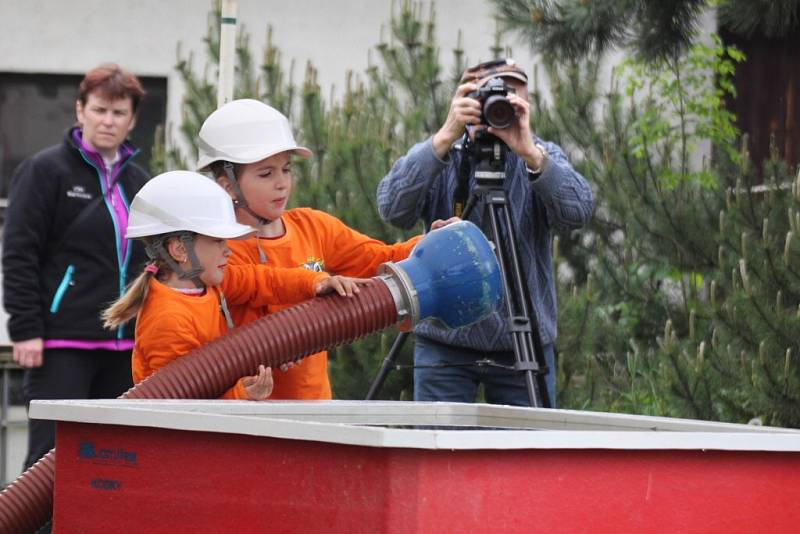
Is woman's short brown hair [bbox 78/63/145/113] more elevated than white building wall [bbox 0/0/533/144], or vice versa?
white building wall [bbox 0/0/533/144]

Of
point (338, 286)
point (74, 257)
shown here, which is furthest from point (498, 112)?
point (74, 257)

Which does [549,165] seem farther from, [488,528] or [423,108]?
[423,108]

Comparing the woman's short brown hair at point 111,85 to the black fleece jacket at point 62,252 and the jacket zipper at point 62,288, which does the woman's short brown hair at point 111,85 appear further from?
the jacket zipper at point 62,288

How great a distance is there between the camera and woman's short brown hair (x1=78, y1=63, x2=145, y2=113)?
4.91 meters

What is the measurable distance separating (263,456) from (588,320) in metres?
4.28

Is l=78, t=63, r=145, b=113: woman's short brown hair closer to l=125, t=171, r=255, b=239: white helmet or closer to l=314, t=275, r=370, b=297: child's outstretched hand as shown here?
l=125, t=171, r=255, b=239: white helmet

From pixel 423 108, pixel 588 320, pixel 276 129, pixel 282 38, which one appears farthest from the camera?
pixel 282 38

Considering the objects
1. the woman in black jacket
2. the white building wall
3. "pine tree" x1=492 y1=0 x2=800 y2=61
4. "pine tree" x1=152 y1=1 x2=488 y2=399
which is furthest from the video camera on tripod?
the white building wall

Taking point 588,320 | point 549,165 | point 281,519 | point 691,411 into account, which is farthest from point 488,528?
point 588,320

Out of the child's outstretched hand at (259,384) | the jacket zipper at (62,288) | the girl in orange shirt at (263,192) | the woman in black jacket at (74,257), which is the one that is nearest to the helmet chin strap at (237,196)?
the girl in orange shirt at (263,192)

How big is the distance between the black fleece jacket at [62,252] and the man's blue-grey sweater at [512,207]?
1.01m

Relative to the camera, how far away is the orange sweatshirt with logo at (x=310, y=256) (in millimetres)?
3809

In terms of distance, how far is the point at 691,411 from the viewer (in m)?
5.79

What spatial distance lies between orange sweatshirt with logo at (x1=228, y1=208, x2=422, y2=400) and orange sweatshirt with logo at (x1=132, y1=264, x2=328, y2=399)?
68 millimetres
